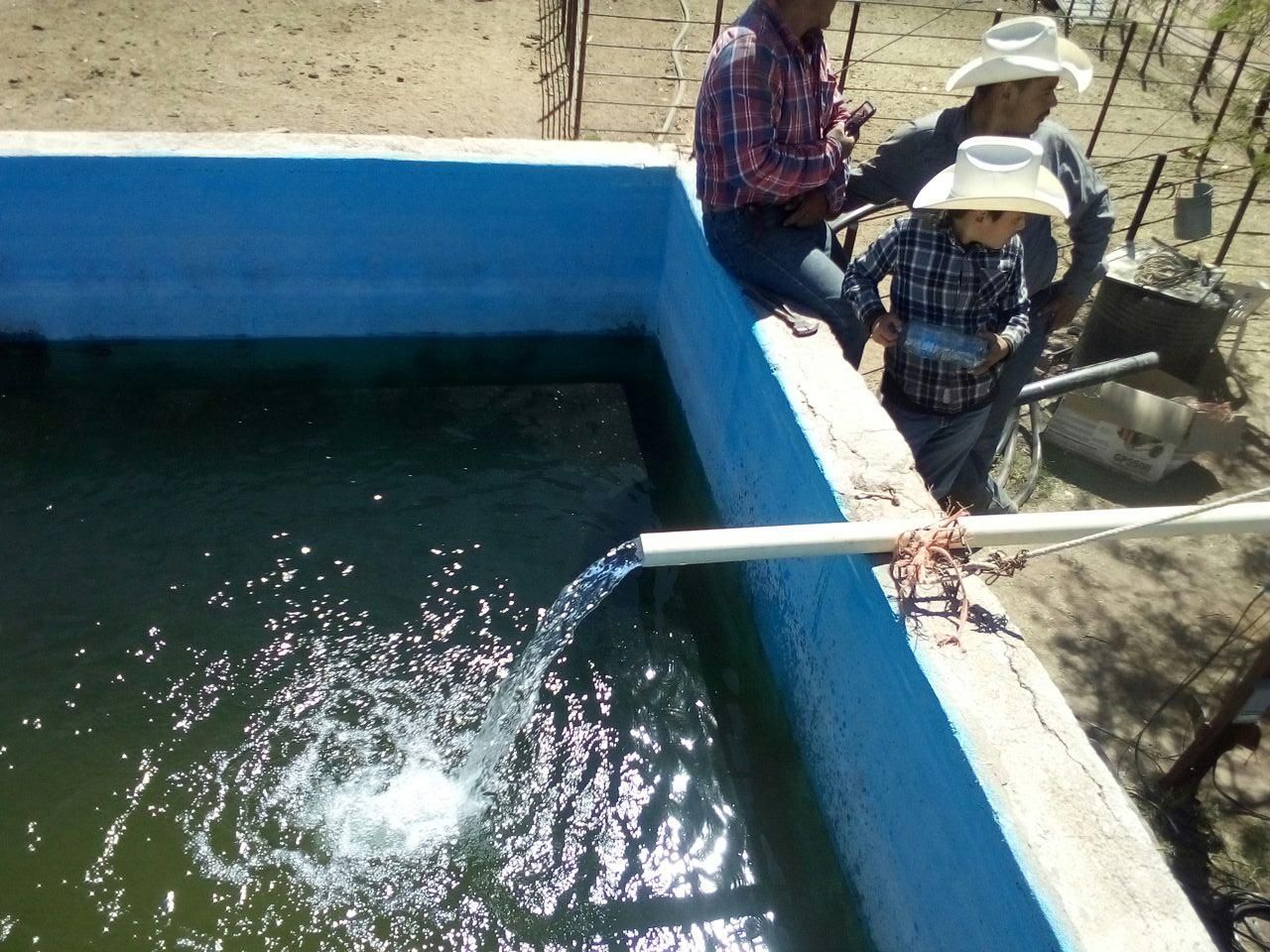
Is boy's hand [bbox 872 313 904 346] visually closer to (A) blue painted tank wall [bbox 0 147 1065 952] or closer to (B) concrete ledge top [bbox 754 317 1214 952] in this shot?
(A) blue painted tank wall [bbox 0 147 1065 952]

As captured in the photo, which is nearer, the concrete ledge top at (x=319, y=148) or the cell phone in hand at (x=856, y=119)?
the cell phone in hand at (x=856, y=119)

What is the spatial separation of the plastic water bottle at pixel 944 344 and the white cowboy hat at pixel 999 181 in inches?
15.0

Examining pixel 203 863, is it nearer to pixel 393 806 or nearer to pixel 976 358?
pixel 393 806

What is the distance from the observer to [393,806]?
3.09m

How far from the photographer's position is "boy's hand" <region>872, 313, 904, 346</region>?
3.15 meters

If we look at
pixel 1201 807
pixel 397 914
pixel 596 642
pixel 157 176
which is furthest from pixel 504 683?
pixel 157 176

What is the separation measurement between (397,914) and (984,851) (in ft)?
5.26

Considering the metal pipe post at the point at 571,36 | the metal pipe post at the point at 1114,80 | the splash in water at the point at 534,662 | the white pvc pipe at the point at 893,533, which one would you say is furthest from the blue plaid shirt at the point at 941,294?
the metal pipe post at the point at 571,36

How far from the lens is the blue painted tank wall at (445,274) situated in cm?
345

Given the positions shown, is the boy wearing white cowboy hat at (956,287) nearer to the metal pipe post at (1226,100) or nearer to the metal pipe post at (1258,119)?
the metal pipe post at (1258,119)

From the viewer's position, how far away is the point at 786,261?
3.69 m

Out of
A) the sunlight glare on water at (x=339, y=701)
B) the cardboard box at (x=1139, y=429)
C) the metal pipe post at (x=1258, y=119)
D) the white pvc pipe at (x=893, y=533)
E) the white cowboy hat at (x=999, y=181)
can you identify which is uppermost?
the white cowboy hat at (x=999, y=181)

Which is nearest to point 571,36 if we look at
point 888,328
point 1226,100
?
point 1226,100

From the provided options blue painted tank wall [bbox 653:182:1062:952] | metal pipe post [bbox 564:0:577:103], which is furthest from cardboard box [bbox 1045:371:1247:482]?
metal pipe post [bbox 564:0:577:103]
